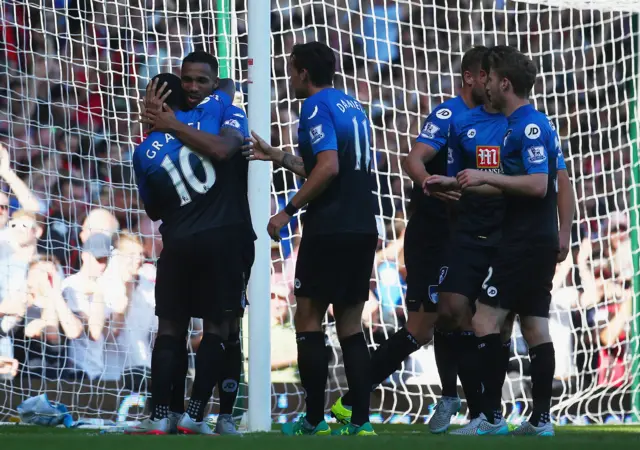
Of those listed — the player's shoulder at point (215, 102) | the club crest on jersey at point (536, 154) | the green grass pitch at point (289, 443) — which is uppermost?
the player's shoulder at point (215, 102)

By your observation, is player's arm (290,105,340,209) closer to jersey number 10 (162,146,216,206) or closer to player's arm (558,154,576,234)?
jersey number 10 (162,146,216,206)

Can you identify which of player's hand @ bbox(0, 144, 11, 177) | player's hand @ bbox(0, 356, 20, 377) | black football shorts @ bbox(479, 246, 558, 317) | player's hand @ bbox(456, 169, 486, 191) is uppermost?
player's hand @ bbox(0, 144, 11, 177)

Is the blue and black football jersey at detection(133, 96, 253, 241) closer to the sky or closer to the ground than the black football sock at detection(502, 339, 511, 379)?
closer to the sky

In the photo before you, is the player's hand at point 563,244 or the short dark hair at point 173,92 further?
the player's hand at point 563,244

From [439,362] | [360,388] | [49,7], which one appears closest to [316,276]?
[360,388]

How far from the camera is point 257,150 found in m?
5.17

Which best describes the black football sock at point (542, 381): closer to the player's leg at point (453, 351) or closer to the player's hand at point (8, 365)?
the player's leg at point (453, 351)

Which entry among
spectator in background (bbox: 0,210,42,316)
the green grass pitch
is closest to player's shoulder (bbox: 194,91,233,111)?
the green grass pitch

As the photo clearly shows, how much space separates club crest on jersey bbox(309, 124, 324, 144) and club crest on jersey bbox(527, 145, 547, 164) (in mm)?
908

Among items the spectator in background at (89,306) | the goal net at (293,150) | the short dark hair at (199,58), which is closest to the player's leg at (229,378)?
the short dark hair at (199,58)

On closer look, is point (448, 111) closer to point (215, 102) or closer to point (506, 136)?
point (506, 136)

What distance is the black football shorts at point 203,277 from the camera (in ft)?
16.1

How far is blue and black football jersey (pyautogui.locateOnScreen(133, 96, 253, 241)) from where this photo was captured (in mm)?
4938

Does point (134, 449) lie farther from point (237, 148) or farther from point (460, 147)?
point (460, 147)
